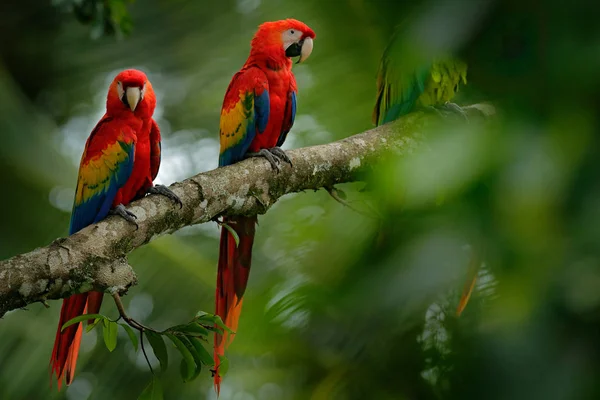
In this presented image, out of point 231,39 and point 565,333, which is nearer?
point 565,333

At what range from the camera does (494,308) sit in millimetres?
328

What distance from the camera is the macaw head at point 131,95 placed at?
1714 mm

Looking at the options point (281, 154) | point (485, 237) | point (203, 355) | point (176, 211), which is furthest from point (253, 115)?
point (485, 237)

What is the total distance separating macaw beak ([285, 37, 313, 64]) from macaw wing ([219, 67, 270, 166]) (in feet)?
0.32

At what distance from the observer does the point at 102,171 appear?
5.52ft

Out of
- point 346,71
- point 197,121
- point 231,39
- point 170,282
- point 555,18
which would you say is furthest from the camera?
point 197,121

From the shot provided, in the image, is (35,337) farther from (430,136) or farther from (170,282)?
(430,136)

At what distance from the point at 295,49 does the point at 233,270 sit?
24.0 inches

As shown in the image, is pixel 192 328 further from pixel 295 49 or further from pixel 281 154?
pixel 295 49

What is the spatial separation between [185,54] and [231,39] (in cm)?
26

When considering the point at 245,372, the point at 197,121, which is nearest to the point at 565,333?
the point at 245,372

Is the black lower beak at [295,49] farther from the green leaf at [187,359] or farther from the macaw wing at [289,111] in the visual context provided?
the green leaf at [187,359]

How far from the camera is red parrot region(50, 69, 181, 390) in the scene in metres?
1.60

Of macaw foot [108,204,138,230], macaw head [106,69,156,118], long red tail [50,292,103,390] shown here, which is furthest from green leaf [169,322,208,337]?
macaw head [106,69,156,118]
